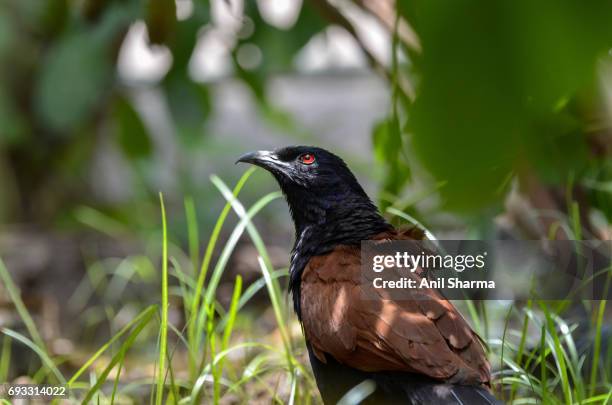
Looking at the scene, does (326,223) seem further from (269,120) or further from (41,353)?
(269,120)

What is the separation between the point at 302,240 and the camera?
2131 millimetres

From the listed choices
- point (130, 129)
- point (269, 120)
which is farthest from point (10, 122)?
point (130, 129)

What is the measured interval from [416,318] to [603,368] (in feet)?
2.84

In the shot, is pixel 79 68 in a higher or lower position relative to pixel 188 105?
higher

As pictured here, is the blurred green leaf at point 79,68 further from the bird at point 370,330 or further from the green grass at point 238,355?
the bird at point 370,330

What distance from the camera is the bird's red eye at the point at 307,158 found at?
7.63ft

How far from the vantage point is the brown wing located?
62.6 inches

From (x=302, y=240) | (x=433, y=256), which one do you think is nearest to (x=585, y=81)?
(x=433, y=256)

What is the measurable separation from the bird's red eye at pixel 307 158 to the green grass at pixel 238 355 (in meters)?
0.15

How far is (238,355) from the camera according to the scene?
2793mm

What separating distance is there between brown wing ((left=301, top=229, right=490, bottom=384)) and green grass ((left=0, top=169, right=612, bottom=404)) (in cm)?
10

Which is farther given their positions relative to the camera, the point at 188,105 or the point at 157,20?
the point at 188,105

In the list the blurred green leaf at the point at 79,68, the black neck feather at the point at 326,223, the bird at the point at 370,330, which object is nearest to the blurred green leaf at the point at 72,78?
the blurred green leaf at the point at 79,68

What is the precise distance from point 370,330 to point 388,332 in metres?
0.04
